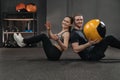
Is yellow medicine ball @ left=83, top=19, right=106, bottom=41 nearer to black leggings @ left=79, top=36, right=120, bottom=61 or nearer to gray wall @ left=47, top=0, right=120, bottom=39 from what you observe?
black leggings @ left=79, top=36, right=120, bottom=61

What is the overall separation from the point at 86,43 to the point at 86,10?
5404mm

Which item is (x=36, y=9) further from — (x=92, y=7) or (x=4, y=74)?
(x=4, y=74)

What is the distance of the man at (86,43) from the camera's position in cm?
475

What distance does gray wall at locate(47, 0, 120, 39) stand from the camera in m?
9.95

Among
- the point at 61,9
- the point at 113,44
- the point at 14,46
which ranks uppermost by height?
the point at 61,9

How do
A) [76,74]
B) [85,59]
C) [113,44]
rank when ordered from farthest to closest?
1. [85,59]
2. [113,44]
3. [76,74]

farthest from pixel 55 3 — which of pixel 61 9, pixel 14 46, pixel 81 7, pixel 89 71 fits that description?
pixel 89 71

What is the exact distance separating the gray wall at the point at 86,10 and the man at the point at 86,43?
5022 mm

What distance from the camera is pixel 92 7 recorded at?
394 inches

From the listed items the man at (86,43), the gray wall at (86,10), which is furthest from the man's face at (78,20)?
the gray wall at (86,10)

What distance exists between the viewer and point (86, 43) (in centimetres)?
472

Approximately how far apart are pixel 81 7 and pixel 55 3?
0.96 meters

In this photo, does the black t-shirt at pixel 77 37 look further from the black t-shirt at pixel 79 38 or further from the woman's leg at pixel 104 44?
the woman's leg at pixel 104 44

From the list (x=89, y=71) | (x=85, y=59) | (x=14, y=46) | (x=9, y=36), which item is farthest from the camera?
(x=9, y=36)
